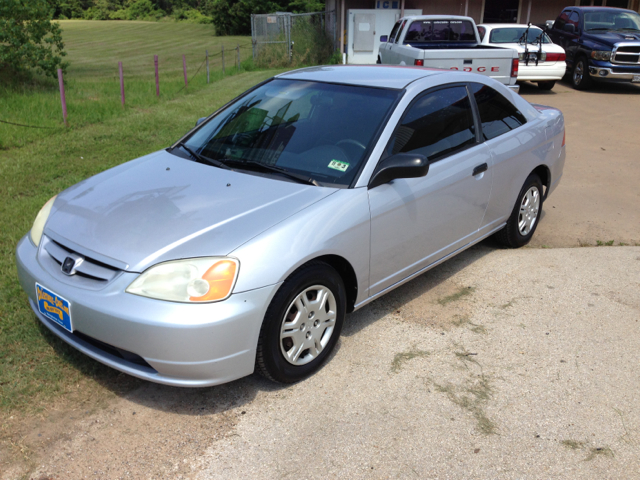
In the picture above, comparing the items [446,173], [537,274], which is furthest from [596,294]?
[446,173]

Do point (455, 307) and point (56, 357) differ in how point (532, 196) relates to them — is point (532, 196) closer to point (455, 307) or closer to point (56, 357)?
point (455, 307)

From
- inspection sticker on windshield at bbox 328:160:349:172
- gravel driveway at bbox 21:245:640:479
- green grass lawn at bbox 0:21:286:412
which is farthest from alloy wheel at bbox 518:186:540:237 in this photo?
green grass lawn at bbox 0:21:286:412

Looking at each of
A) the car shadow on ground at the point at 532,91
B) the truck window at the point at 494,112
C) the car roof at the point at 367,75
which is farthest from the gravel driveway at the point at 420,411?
the car shadow on ground at the point at 532,91

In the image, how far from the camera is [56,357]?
3.52 metres

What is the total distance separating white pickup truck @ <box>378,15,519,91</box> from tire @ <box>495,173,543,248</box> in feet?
A: 19.0

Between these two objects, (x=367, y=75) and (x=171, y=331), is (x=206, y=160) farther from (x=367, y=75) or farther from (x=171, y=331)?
(x=171, y=331)

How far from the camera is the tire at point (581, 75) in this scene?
599 inches

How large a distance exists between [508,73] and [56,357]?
9.76 m

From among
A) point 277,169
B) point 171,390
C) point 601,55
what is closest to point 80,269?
point 171,390

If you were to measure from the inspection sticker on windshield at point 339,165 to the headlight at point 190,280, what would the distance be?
3.42ft

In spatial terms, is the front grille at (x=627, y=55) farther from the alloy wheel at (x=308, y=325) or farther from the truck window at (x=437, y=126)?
the alloy wheel at (x=308, y=325)

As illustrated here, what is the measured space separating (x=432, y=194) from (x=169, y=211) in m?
1.75

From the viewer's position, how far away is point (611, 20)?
15898 millimetres

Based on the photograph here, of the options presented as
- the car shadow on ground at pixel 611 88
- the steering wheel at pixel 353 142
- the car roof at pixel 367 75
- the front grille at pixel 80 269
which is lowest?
the car shadow on ground at pixel 611 88
